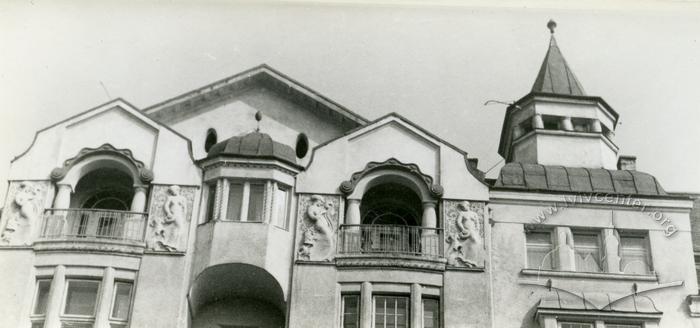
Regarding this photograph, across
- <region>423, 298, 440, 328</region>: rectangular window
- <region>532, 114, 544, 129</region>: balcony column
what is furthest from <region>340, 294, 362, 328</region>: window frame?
<region>532, 114, 544, 129</region>: balcony column

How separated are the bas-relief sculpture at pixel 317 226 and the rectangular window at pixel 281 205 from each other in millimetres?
468

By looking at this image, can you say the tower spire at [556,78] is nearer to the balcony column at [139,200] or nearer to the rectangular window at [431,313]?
the rectangular window at [431,313]

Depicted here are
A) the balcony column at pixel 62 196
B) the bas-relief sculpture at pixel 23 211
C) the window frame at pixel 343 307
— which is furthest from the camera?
the balcony column at pixel 62 196

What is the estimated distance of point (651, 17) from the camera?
1154 inches

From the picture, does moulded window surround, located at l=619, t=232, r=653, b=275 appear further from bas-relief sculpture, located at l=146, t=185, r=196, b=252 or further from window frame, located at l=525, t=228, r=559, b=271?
bas-relief sculpture, located at l=146, t=185, r=196, b=252

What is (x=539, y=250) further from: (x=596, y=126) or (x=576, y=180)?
(x=596, y=126)

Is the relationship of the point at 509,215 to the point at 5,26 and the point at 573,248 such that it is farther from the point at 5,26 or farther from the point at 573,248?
the point at 5,26

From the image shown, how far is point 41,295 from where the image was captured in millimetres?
29828

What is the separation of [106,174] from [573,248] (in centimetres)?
1536

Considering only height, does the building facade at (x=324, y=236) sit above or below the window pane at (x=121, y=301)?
above

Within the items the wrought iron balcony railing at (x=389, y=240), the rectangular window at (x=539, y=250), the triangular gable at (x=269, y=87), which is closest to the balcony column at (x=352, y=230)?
the wrought iron balcony railing at (x=389, y=240)

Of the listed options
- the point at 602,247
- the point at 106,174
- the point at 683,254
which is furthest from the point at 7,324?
the point at 683,254

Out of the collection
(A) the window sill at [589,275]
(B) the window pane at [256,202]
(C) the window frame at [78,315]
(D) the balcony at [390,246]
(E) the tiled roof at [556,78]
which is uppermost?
(E) the tiled roof at [556,78]

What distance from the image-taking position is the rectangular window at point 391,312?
2941 centimetres
